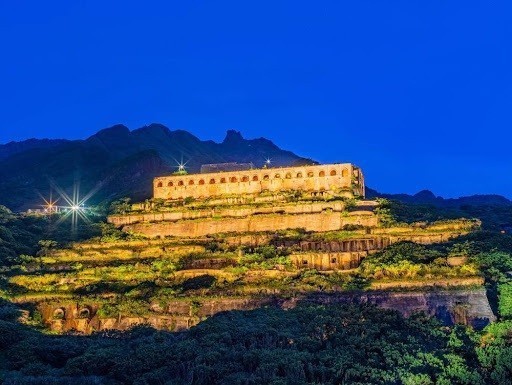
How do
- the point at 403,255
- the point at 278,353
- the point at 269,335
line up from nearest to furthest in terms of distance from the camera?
the point at 278,353
the point at 269,335
the point at 403,255

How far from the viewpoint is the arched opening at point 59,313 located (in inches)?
1703

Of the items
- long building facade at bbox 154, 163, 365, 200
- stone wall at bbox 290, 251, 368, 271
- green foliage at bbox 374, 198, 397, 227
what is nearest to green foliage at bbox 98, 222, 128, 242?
long building facade at bbox 154, 163, 365, 200

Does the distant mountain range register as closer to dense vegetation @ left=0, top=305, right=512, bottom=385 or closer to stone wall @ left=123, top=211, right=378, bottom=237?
stone wall @ left=123, top=211, right=378, bottom=237

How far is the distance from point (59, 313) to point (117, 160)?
226ft

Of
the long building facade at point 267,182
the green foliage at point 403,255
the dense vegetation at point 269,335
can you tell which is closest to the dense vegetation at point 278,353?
the dense vegetation at point 269,335

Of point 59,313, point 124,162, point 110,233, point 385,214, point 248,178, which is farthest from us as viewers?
point 124,162

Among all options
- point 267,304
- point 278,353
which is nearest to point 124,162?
point 267,304

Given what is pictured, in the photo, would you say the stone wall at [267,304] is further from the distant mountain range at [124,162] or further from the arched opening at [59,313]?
the distant mountain range at [124,162]

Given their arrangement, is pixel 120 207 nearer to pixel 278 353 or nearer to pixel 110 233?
pixel 110 233

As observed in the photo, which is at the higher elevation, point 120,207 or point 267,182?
point 267,182

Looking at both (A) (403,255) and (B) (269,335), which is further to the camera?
(A) (403,255)

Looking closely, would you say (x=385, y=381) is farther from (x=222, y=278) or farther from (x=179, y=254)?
(x=179, y=254)

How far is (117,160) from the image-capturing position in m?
110

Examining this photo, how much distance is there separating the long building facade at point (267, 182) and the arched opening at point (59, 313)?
72.9 ft
